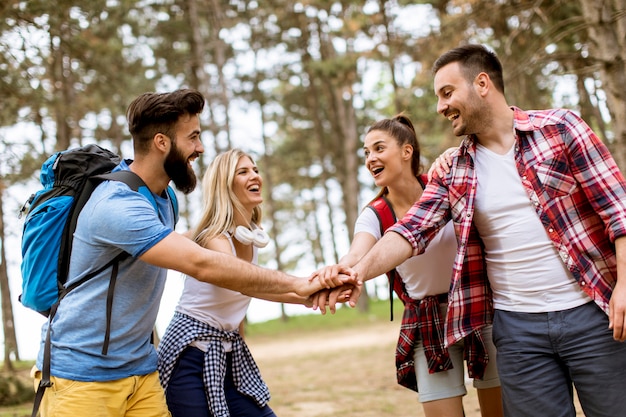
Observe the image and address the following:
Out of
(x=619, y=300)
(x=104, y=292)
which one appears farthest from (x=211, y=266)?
(x=619, y=300)

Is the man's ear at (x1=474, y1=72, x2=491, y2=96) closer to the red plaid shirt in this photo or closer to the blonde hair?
the red plaid shirt

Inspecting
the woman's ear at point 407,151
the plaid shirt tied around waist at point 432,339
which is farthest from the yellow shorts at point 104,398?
the woman's ear at point 407,151

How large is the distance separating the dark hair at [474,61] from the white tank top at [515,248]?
0.43 m

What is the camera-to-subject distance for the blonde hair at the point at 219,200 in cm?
413

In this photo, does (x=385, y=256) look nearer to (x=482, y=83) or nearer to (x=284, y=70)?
(x=482, y=83)

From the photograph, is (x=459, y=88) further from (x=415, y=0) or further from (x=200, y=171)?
(x=200, y=171)

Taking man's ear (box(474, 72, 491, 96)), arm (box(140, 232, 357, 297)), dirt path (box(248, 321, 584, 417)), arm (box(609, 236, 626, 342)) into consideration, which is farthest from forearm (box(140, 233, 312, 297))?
dirt path (box(248, 321, 584, 417))

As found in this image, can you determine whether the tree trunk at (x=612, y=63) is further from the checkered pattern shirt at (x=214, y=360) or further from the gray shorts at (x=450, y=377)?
the checkered pattern shirt at (x=214, y=360)

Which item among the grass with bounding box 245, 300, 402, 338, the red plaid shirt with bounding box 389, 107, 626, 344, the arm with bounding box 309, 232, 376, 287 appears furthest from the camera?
the grass with bounding box 245, 300, 402, 338

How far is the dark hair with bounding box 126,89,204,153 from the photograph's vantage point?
3.69 m

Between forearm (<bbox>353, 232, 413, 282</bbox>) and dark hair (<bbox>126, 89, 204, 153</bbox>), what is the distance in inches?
53.7

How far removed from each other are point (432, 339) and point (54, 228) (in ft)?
7.77

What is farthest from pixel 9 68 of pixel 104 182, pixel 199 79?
pixel 199 79

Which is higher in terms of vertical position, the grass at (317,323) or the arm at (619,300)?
the arm at (619,300)
